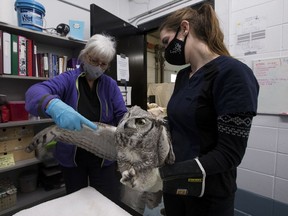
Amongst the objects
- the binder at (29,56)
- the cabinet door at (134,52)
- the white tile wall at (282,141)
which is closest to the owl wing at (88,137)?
the binder at (29,56)

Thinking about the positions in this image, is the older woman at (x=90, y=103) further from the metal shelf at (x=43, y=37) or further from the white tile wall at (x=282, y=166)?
the white tile wall at (x=282, y=166)

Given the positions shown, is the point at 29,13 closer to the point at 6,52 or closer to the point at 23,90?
the point at 6,52

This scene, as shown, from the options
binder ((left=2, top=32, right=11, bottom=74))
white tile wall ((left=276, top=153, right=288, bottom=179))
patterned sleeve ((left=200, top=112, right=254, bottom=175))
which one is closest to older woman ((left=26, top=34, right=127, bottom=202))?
patterned sleeve ((left=200, top=112, right=254, bottom=175))

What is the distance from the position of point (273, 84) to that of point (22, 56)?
7.06 ft

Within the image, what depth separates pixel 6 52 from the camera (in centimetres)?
152

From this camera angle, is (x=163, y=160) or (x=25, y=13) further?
(x=25, y=13)

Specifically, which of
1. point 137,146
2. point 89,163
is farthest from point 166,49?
point 89,163

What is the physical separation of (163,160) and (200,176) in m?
0.13

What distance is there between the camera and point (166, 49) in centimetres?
87

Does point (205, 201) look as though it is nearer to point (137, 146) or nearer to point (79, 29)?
point (137, 146)

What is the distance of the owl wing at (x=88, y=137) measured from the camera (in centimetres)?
76

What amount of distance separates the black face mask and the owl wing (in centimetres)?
42

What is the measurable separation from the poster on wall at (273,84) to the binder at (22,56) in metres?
2.02

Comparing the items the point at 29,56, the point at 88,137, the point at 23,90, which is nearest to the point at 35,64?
the point at 29,56
